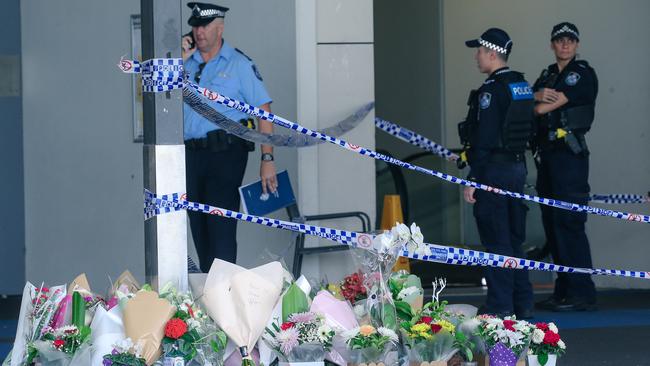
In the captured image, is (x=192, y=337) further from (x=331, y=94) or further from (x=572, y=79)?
(x=572, y=79)

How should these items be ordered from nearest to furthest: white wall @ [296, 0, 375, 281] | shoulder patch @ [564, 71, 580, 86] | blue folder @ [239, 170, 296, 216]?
1. blue folder @ [239, 170, 296, 216]
2. white wall @ [296, 0, 375, 281]
3. shoulder patch @ [564, 71, 580, 86]

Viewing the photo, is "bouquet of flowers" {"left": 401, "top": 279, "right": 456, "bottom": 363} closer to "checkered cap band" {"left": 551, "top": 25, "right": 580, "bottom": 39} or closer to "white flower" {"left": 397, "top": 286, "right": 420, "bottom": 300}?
"white flower" {"left": 397, "top": 286, "right": 420, "bottom": 300}

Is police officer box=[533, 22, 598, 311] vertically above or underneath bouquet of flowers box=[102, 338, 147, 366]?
above

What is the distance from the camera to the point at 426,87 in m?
13.3

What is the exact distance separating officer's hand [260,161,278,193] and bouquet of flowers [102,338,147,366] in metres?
3.06

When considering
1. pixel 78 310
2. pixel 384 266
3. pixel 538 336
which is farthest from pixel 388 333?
pixel 78 310

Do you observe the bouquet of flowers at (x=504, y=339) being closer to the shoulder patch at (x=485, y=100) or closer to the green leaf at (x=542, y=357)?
the green leaf at (x=542, y=357)

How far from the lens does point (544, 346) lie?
5258 millimetres

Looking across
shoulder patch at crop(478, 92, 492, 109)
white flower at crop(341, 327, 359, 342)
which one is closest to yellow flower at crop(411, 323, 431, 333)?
white flower at crop(341, 327, 359, 342)

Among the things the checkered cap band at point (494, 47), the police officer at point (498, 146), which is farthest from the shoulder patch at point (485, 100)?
the checkered cap band at point (494, 47)

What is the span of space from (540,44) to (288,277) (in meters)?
6.45

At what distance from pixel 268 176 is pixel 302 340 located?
2938 mm

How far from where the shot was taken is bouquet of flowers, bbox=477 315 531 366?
5.13 meters

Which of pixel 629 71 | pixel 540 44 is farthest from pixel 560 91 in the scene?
pixel 540 44
